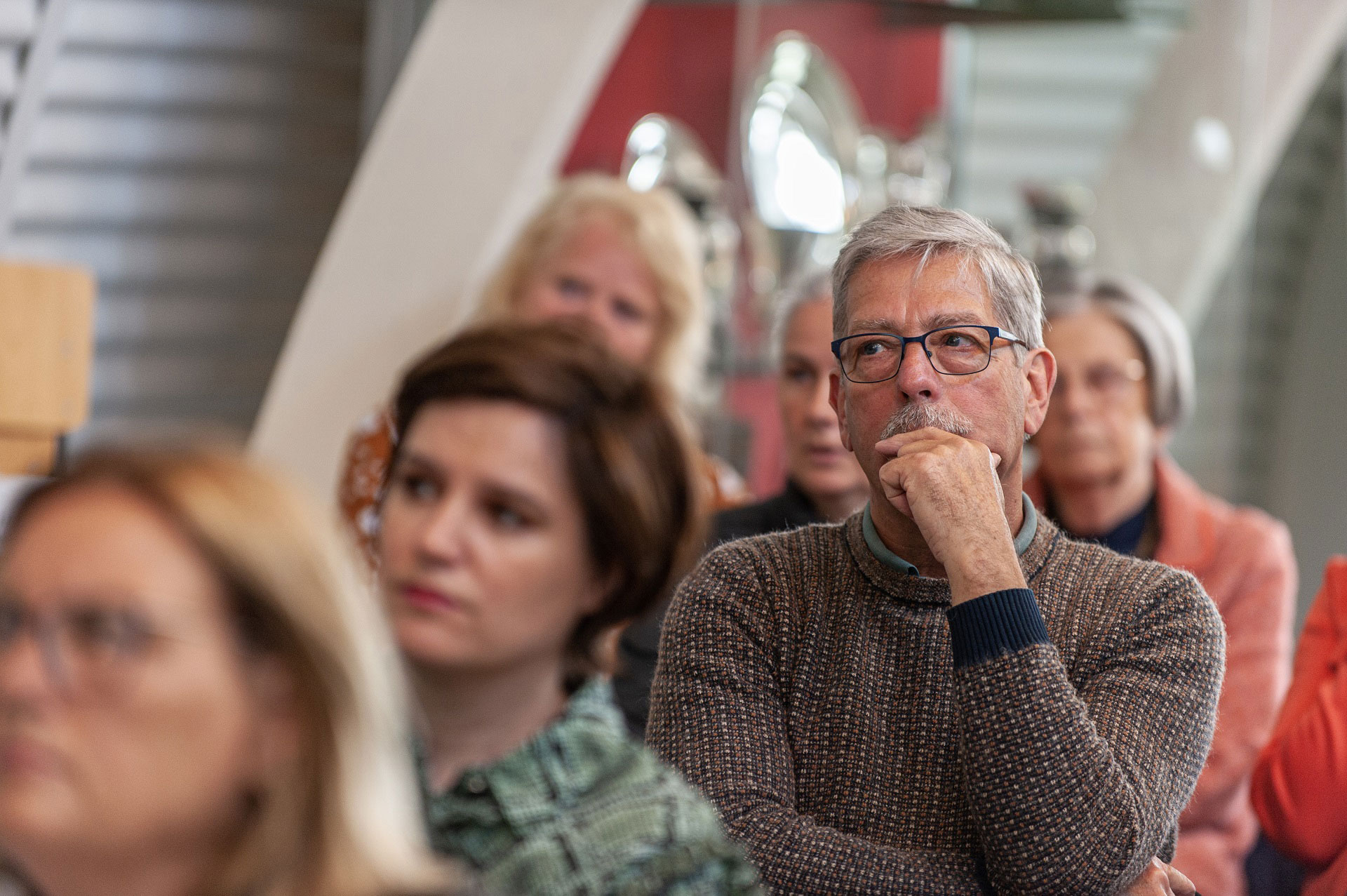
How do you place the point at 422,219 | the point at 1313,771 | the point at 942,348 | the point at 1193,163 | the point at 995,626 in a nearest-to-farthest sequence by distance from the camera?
the point at 995,626 < the point at 942,348 < the point at 1313,771 < the point at 422,219 < the point at 1193,163

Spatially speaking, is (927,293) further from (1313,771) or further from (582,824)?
(1313,771)

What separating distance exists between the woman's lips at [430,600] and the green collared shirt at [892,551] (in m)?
0.64

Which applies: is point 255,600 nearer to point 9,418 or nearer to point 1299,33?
point 9,418

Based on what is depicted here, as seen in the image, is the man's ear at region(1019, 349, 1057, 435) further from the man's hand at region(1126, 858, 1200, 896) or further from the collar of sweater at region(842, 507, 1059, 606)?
the man's hand at region(1126, 858, 1200, 896)

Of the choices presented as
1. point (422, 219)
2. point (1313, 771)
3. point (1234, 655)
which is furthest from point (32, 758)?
point (422, 219)

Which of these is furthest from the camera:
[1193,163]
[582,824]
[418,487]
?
[1193,163]

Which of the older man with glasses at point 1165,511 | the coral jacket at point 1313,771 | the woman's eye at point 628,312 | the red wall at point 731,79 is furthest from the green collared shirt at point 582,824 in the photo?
the red wall at point 731,79

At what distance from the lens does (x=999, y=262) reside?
1.81 m

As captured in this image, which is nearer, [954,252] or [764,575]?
[954,252]

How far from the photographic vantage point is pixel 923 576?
6.02 ft

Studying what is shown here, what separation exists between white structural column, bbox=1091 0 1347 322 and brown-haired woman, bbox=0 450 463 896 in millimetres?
3978

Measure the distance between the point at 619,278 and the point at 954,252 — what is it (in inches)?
71.2

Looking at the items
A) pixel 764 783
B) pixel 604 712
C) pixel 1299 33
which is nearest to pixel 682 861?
pixel 604 712

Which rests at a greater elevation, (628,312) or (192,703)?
(192,703)
